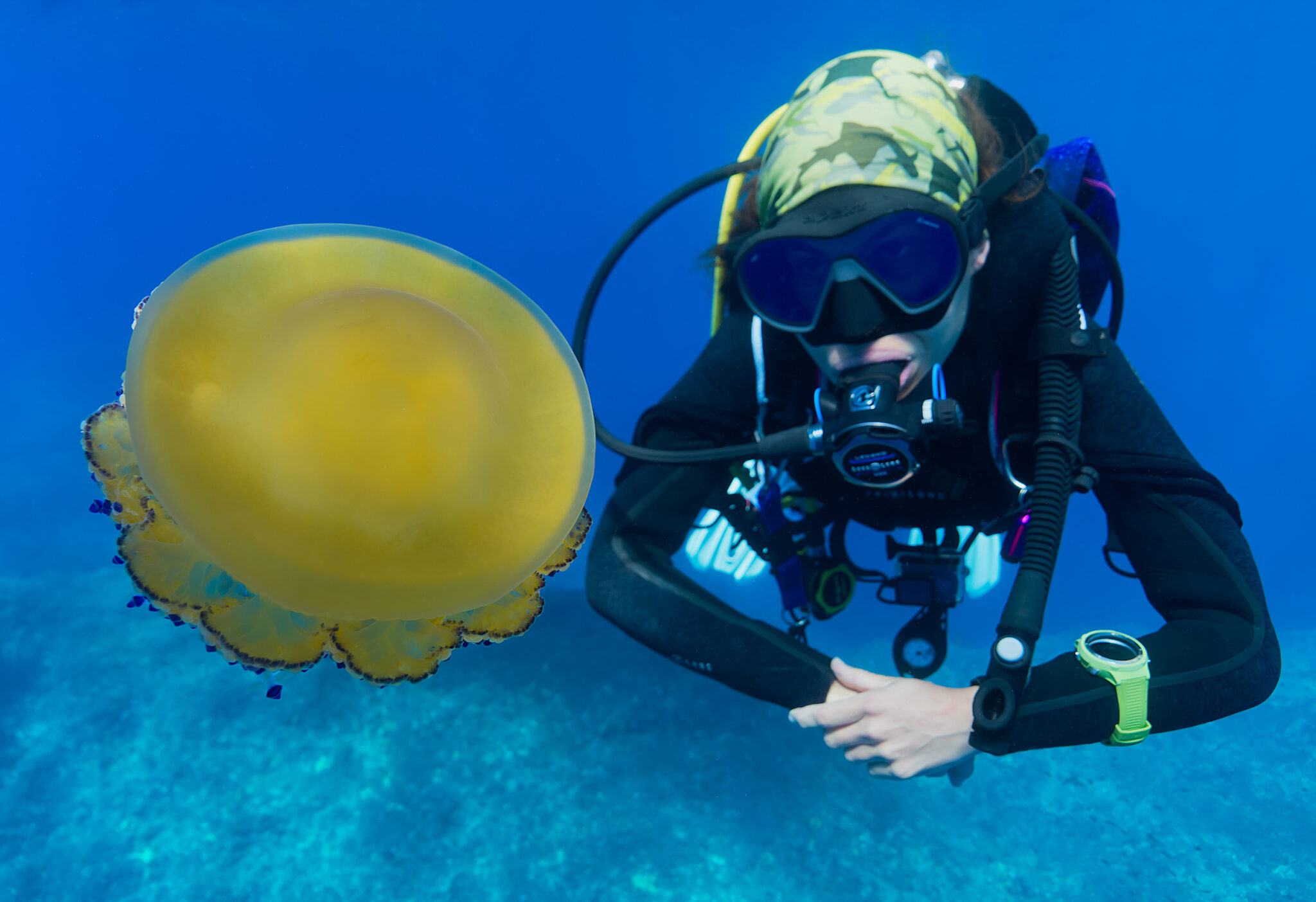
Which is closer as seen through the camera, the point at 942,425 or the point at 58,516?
the point at 942,425

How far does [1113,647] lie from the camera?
1.98 metres

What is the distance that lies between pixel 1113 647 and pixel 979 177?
150 cm

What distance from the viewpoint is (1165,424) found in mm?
2178

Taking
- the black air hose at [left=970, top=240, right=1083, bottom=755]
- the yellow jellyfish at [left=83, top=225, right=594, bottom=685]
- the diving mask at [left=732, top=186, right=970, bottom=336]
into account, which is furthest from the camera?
the diving mask at [left=732, top=186, right=970, bottom=336]

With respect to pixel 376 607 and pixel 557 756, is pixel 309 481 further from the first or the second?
pixel 557 756

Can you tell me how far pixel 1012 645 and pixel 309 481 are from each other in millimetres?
1749

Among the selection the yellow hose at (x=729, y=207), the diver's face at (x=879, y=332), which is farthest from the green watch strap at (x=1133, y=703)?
the yellow hose at (x=729, y=207)

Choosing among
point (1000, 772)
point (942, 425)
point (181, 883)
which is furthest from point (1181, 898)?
point (181, 883)

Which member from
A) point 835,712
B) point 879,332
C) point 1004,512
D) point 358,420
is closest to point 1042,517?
point 879,332

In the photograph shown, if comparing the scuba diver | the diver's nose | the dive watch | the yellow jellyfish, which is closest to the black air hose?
the scuba diver

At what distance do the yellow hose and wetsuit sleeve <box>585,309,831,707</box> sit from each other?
0.16 metres

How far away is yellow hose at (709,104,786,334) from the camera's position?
8.80 ft

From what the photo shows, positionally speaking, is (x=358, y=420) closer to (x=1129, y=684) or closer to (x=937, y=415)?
(x=937, y=415)

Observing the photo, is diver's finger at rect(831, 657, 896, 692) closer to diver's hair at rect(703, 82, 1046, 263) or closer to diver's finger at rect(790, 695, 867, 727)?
diver's finger at rect(790, 695, 867, 727)
